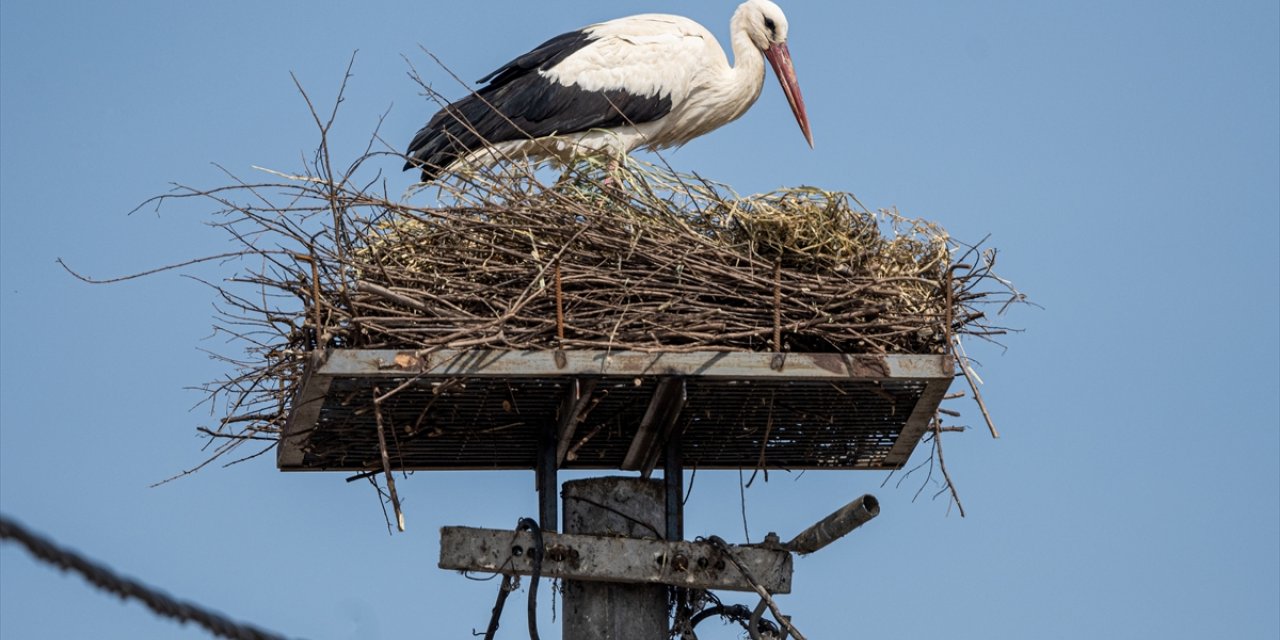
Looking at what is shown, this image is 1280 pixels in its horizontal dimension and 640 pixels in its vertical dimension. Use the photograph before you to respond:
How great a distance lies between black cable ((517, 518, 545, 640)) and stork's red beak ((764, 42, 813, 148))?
343cm

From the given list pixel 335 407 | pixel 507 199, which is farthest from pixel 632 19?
pixel 335 407

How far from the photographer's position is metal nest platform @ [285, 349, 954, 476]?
17.2 ft

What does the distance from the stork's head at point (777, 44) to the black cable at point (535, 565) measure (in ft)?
11.3

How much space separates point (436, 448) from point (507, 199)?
Result: 0.90 m

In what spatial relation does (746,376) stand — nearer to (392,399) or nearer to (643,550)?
(643,550)

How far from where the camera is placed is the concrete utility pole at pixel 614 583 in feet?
18.2

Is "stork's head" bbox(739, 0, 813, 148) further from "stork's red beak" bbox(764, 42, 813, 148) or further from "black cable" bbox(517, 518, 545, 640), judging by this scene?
"black cable" bbox(517, 518, 545, 640)

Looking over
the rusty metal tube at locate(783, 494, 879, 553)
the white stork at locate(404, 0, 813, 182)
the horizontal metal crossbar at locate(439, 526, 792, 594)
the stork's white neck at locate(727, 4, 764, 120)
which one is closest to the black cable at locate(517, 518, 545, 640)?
the horizontal metal crossbar at locate(439, 526, 792, 594)

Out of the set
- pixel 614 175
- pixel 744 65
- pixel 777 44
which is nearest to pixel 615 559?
pixel 614 175

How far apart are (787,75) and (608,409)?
311 cm

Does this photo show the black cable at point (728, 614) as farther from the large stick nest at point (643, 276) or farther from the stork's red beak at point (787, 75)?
the stork's red beak at point (787, 75)

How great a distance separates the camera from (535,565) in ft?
17.8

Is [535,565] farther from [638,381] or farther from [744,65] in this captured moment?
[744,65]

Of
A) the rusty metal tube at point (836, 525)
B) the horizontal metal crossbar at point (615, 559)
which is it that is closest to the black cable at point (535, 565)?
the horizontal metal crossbar at point (615, 559)
